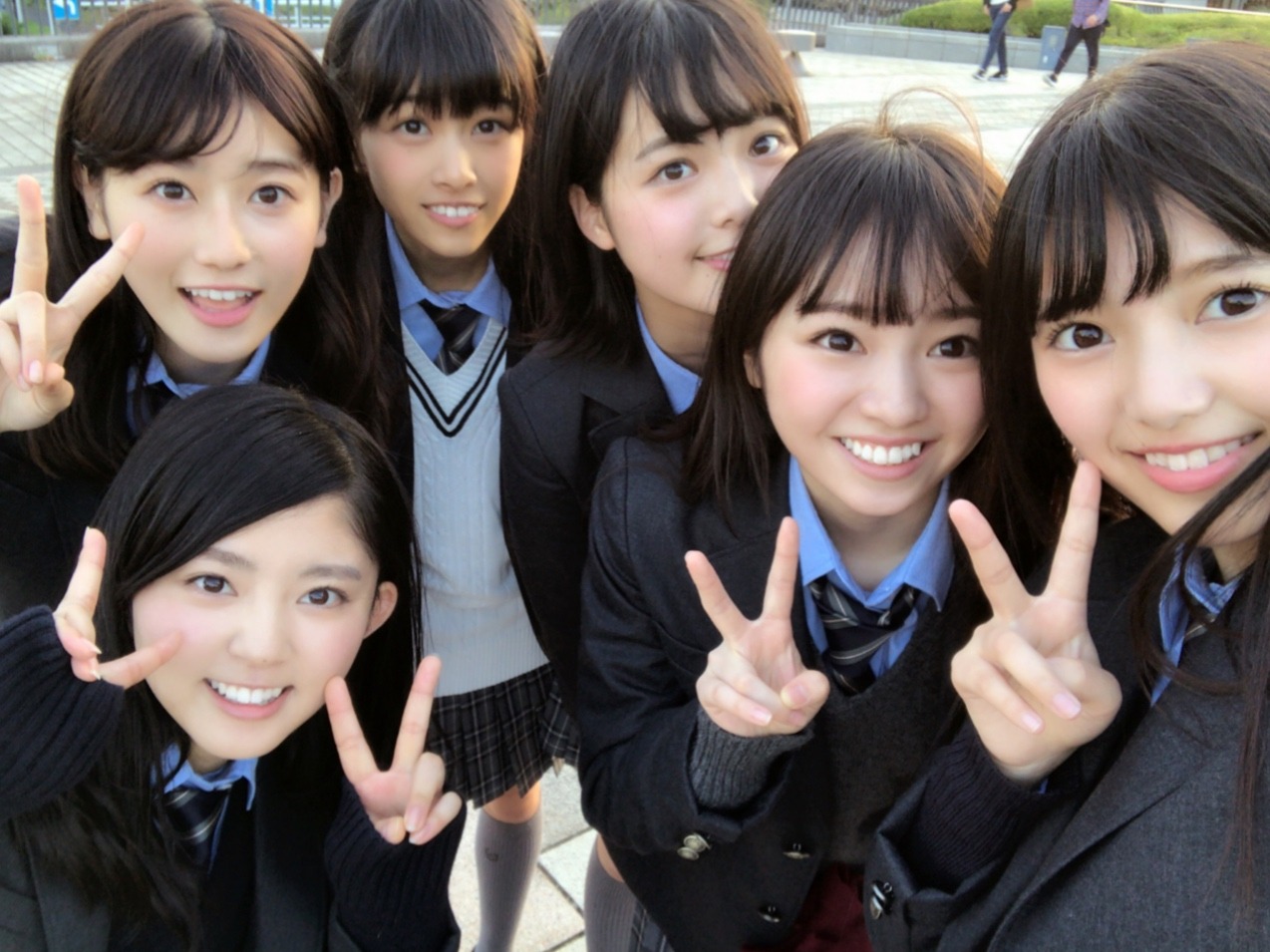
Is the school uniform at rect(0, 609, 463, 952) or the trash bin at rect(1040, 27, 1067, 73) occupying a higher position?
the school uniform at rect(0, 609, 463, 952)

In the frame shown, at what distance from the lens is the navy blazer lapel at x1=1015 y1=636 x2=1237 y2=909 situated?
114 cm

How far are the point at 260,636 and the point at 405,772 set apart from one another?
0.27 m

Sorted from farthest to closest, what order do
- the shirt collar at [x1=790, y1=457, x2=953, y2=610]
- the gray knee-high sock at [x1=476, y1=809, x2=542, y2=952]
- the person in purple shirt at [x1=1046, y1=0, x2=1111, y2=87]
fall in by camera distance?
the person in purple shirt at [x1=1046, y1=0, x2=1111, y2=87] < the gray knee-high sock at [x1=476, y1=809, x2=542, y2=952] < the shirt collar at [x1=790, y1=457, x2=953, y2=610]

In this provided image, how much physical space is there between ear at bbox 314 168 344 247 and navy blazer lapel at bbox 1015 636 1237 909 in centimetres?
149

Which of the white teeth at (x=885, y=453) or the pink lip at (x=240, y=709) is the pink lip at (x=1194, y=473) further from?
the pink lip at (x=240, y=709)

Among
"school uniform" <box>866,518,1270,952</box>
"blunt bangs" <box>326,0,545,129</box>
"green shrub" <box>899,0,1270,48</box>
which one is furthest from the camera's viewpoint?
"green shrub" <box>899,0,1270,48</box>

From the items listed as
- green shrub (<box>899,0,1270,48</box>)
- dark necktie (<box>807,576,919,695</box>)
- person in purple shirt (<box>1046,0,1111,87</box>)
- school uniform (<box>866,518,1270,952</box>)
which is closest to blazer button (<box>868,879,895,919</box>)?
school uniform (<box>866,518,1270,952</box>)

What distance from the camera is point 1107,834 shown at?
119 centimetres

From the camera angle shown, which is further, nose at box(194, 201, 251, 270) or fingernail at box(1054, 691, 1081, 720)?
nose at box(194, 201, 251, 270)

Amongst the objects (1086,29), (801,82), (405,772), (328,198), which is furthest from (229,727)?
(1086,29)

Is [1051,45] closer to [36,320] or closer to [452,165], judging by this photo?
[452,165]

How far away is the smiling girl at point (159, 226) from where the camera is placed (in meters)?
1.72

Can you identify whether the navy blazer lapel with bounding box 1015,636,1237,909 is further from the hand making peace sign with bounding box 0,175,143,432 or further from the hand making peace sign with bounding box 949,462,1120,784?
the hand making peace sign with bounding box 0,175,143,432

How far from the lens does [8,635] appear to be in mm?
1345
